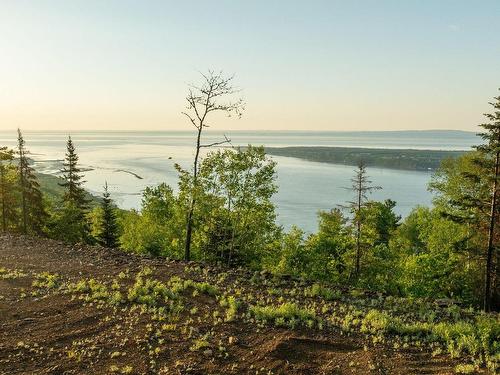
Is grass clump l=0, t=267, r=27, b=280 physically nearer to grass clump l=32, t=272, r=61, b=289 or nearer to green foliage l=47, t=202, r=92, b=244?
grass clump l=32, t=272, r=61, b=289

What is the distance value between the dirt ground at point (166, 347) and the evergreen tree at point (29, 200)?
113ft

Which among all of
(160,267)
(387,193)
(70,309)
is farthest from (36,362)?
(387,193)

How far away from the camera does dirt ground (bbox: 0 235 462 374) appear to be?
358 inches

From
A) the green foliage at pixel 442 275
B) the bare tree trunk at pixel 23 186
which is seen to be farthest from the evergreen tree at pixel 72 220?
the green foliage at pixel 442 275

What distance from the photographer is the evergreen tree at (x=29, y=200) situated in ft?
146

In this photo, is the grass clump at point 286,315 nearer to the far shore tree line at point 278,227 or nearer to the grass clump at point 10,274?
the grass clump at point 10,274

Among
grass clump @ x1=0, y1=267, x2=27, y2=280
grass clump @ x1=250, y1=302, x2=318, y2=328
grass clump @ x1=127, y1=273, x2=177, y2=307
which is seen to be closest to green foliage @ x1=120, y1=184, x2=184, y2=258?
grass clump @ x1=0, y1=267, x2=27, y2=280

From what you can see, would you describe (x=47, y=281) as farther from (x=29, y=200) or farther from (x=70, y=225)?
(x=29, y=200)

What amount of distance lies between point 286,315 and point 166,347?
3652 millimetres

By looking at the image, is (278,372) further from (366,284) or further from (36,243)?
(366,284)

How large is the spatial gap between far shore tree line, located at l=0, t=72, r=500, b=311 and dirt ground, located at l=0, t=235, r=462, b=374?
14808mm

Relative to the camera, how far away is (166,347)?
1003 cm

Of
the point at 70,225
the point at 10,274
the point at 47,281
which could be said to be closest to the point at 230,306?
the point at 47,281

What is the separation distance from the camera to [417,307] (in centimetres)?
1496
